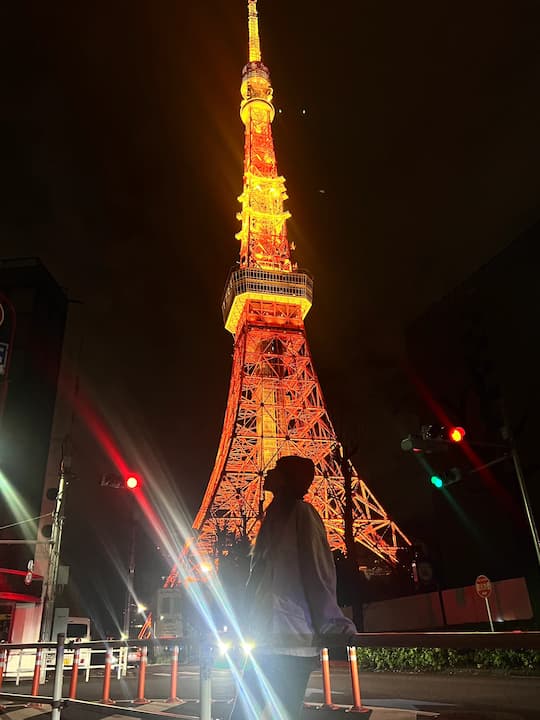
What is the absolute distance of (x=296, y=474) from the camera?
2574 millimetres

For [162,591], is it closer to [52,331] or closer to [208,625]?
[52,331]

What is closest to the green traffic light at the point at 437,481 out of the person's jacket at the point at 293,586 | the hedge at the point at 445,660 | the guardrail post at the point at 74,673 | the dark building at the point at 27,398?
the hedge at the point at 445,660

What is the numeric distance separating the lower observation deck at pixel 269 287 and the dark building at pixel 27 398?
45.0ft

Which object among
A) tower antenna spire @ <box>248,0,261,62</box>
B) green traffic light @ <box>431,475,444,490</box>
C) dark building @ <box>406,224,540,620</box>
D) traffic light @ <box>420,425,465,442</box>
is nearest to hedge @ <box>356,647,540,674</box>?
green traffic light @ <box>431,475,444,490</box>

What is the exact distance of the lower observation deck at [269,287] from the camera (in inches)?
1790

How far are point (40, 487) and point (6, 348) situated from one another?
27960mm

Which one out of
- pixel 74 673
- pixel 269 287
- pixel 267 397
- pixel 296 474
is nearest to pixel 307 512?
pixel 296 474

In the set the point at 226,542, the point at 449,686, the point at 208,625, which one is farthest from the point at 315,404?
the point at 208,625

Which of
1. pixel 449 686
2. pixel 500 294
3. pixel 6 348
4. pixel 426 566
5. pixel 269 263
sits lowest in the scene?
pixel 449 686

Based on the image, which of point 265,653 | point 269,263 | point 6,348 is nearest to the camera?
point 265,653

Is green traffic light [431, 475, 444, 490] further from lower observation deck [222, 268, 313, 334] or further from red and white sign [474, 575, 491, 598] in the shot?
lower observation deck [222, 268, 313, 334]

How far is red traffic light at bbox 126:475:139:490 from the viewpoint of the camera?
26.0 feet

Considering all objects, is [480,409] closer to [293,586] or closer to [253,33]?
[293,586]

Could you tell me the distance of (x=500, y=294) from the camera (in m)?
21.6
